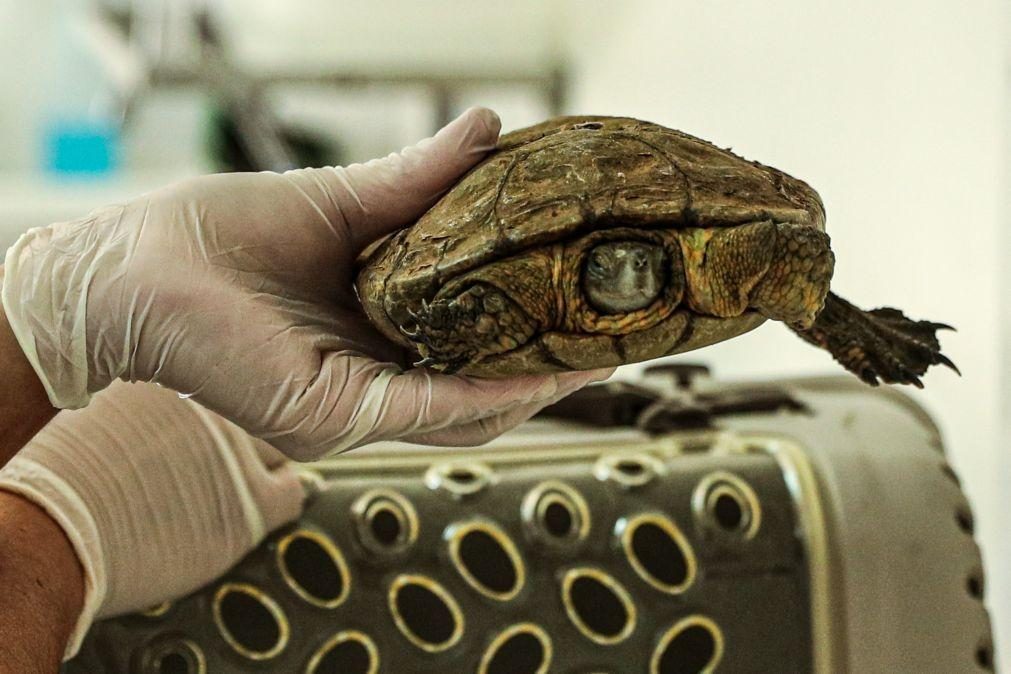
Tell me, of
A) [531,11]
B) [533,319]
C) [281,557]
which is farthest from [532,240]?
[531,11]

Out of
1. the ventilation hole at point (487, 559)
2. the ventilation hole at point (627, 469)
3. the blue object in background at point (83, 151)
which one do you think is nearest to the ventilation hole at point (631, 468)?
the ventilation hole at point (627, 469)

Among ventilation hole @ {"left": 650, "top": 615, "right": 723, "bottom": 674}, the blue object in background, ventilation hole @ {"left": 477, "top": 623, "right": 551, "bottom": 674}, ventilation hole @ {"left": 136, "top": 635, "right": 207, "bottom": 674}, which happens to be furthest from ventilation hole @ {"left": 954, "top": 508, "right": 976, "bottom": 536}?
the blue object in background

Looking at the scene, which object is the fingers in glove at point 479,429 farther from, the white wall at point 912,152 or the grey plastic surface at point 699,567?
the white wall at point 912,152

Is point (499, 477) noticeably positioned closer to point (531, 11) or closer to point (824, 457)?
point (824, 457)

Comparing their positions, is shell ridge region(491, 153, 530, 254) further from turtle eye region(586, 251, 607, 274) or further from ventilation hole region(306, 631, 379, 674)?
ventilation hole region(306, 631, 379, 674)

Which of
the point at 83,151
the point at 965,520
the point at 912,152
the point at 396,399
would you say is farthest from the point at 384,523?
the point at 83,151

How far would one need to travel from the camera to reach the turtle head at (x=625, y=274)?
0.39 meters

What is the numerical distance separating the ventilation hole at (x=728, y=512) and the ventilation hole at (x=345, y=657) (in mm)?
255

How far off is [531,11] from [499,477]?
1.98 metres

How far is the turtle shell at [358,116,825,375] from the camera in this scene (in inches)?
15.4

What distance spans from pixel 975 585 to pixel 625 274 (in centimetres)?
46

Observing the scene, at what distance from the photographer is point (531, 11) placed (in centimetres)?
242

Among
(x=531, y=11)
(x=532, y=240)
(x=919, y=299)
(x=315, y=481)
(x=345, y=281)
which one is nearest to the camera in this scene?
(x=532, y=240)

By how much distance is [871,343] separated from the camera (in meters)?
0.52
